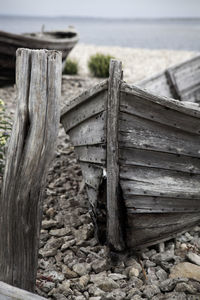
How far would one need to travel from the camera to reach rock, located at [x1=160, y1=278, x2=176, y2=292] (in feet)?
8.71

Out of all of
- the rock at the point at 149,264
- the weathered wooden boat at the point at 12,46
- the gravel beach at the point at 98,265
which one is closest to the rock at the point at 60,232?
the gravel beach at the point at 98,265

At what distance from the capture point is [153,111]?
2.60 metres

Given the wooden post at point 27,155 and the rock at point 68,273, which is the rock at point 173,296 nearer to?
the rock at point 68,273

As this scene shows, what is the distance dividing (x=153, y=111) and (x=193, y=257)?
1218 millimetres

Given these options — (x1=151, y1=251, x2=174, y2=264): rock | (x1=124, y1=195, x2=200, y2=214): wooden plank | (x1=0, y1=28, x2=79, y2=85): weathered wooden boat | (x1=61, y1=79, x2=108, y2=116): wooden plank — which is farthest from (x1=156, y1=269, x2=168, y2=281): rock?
(x1=0, y1=28, x2=79, y2=85): weathered wooden boat

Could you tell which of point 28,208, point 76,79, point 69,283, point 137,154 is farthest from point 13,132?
point 76,79

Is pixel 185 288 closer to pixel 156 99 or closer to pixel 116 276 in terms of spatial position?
pixel 116 276

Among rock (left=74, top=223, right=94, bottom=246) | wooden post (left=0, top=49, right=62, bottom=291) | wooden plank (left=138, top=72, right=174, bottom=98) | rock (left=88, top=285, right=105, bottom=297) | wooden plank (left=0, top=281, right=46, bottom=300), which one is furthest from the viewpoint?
wooden plank (left=138, top=72, right=174, bottom=98)

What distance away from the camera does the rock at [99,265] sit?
2.88m

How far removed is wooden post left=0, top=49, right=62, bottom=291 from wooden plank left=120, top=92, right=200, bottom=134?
20.1 inches

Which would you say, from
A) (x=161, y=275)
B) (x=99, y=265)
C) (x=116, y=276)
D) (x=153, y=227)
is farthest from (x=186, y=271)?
(x=99, y=265)

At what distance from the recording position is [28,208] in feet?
7.62

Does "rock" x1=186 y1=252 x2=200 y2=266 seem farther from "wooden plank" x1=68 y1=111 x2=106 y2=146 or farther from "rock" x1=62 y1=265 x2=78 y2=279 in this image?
"wooden plank" x1=68 y1=111 x2=106 y2=146

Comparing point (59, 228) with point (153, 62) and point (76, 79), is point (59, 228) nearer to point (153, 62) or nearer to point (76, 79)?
point (76, 79)
